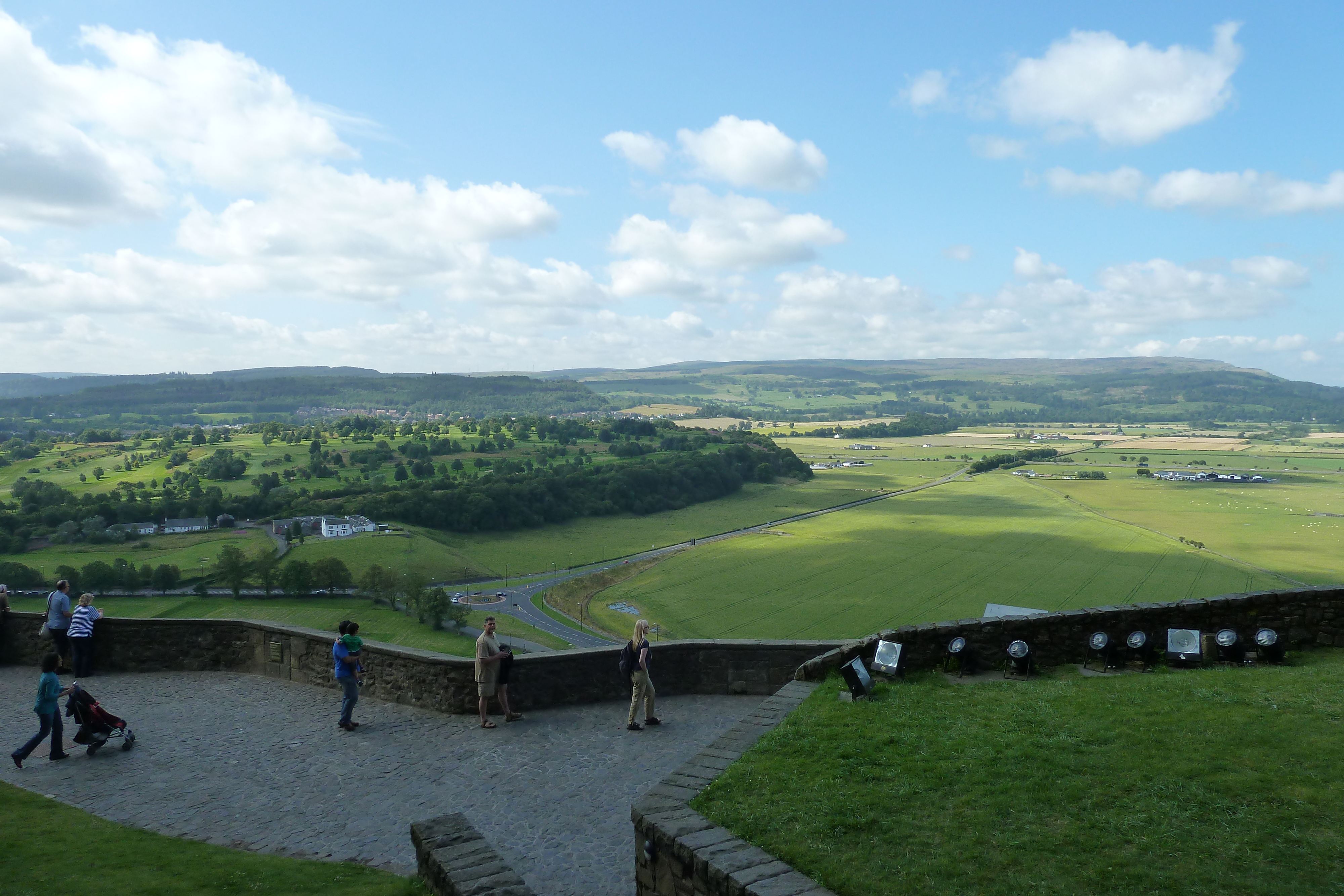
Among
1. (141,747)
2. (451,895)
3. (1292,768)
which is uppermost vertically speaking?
(1292,768)

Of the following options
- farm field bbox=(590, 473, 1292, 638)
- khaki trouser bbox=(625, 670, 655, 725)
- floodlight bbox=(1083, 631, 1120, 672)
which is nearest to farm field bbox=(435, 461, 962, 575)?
farm field bbox=(590, 473, 1292, 638)

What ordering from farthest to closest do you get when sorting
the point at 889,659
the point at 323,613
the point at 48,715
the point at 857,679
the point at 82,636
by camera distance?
1. the point at 323,613
2. the point at 82,636
3. the point at 889,659
4. the point at 48,715
5. the point at 857,679

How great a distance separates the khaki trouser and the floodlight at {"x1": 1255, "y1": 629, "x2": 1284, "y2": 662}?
8.84 meters

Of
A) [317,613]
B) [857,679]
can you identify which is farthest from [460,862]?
[317,613]

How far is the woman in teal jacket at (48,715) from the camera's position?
33.8 feet

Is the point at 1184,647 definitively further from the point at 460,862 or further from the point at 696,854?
the point at 460,862

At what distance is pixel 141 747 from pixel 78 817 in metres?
2.71

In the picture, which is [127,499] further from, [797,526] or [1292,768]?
[1292,768]

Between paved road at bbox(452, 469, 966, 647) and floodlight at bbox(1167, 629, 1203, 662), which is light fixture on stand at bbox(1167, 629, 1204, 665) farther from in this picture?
paved road at bbox(452, 469, 966, 647)

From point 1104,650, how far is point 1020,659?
1313mm

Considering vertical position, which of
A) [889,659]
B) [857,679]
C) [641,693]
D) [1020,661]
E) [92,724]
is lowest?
[92,724]

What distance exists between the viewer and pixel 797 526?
9238 centimetres

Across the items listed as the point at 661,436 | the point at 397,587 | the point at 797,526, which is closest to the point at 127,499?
the point at 397,587

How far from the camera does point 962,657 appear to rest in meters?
11.5
